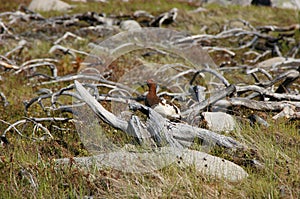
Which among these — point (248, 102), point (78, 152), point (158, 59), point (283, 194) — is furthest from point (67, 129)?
point (158, 59)

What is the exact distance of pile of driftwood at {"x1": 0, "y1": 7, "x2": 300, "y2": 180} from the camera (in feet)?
14.2

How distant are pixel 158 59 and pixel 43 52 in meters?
3.37

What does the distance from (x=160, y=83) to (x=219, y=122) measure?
378 centimetres

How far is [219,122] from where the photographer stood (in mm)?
5055

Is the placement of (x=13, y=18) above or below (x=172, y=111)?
below

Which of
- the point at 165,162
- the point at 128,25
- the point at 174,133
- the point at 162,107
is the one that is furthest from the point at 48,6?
the point at 165,162

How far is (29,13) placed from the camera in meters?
17.9

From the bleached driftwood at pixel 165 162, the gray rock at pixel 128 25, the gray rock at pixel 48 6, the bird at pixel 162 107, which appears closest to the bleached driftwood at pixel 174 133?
→ the bleached driftwood at pixel 165 162

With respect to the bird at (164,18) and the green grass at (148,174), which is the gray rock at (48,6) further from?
the green grass at (148,174)

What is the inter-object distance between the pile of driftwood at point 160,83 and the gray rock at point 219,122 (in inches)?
5.8

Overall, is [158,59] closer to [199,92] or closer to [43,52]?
[43,52]

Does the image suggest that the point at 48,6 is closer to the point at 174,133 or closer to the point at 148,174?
the point at 174,133

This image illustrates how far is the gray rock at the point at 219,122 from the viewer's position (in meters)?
4.90

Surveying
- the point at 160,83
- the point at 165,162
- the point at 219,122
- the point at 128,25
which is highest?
the point at 165,162
